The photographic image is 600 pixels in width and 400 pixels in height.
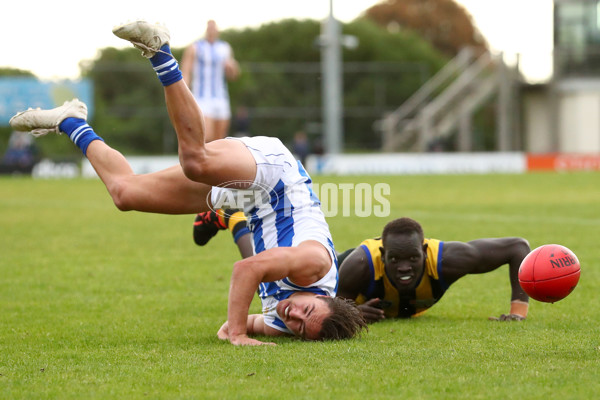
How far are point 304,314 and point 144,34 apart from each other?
1924mm

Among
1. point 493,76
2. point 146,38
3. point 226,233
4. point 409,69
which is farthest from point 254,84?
point 146,38

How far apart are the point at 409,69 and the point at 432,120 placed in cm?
237

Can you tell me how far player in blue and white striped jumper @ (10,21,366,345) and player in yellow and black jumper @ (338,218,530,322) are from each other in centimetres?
45

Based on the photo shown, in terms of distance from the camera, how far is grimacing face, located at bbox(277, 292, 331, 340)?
5.37m

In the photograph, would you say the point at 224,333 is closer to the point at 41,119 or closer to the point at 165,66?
the point at 165,66

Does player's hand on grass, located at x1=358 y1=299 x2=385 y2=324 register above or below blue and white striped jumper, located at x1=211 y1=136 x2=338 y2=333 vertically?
below

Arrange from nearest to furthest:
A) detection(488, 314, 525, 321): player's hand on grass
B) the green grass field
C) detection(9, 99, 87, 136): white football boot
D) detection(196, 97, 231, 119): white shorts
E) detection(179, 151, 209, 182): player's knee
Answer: the green grass field → detection(179, 151, 209, 182): player's knee → detection(488, 314, 525, 321): player's hand on grass → detection(9, 99, 87, 136): white football boot → detection(196, 97, 231, 119): white shorts

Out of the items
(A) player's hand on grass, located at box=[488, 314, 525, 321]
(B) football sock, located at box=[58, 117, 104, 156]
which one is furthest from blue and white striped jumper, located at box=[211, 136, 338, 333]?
(B) football sock, located at box=[58, 117, 104, 156]

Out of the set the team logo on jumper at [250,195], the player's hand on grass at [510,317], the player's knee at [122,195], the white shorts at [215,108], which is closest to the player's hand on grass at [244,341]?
the team logo on jumper at [250,195]

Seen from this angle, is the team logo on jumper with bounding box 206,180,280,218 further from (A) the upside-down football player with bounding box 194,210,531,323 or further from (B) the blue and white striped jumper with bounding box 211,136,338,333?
(A) the upside-down football player with bounding box 194,210,531,323

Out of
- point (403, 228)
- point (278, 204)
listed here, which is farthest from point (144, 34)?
point (403, 228)

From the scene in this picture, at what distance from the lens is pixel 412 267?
19.3ft

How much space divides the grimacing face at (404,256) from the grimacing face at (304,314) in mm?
665

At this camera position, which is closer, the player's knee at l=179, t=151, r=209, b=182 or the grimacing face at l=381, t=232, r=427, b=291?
the player's knee at l=179, t=151, r=209, b=182
